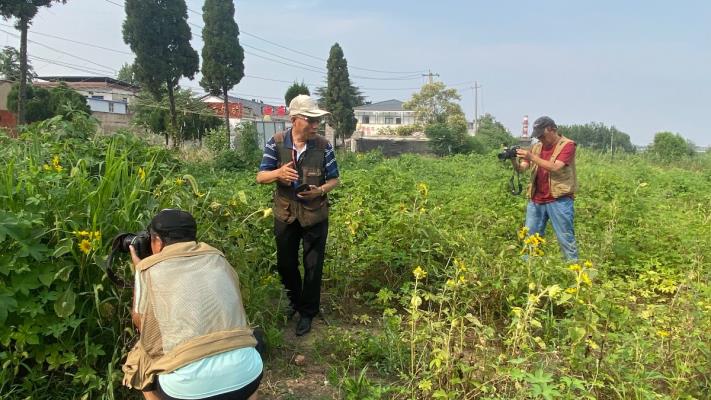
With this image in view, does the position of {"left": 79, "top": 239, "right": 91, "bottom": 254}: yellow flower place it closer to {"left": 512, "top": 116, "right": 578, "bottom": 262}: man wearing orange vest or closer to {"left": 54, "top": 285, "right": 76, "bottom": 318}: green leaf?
{"left": 54, "top": 285, "right": 76, "bottom": 318}: green leaf

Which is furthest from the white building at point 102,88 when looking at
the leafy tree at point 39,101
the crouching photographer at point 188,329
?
the crouching photographer at point 188,329

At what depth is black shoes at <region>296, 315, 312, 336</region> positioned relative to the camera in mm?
3582

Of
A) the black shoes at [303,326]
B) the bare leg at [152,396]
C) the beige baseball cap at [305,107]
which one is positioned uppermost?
the beige baseball cap at [305,107]

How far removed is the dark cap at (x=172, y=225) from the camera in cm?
223

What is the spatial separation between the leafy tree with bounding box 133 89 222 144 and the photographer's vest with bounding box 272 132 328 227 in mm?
19729

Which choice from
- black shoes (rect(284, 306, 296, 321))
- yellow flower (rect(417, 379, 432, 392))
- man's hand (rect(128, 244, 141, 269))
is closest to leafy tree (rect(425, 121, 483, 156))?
black shoes (rect(284, 306, 296, 321))

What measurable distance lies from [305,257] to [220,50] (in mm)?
17424

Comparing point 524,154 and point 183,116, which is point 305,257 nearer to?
point 524,154

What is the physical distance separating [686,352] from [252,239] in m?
2.67

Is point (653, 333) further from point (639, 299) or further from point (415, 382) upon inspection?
point (639, 299)

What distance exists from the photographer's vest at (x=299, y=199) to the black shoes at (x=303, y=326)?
2.19 feet

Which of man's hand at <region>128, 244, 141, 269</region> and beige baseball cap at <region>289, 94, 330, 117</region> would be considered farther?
beige baseball cap at <region>289, 94, 330, 117</region>

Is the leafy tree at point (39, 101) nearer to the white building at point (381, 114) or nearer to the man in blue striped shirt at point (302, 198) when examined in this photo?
the man in blue striped shirt at point (302, 198)

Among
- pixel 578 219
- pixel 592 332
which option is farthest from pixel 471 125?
pixel 592 332
